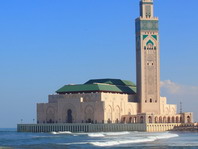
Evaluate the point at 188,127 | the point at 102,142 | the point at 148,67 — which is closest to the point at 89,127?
the point at 148,67

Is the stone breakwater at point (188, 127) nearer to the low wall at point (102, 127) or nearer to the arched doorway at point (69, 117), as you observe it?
the low wall at point (102, 127)

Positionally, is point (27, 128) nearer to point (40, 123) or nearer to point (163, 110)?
point (40, 123)

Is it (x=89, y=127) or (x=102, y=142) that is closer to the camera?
(x=102, y=142)

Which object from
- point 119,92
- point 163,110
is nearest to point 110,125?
point 119,92

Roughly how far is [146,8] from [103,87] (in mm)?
24320

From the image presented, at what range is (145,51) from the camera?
14625cm

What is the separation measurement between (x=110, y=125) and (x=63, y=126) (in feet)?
39.2

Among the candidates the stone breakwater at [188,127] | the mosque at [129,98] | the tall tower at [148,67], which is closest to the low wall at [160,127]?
the stone breakwater at [188,127]

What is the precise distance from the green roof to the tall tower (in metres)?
5.66

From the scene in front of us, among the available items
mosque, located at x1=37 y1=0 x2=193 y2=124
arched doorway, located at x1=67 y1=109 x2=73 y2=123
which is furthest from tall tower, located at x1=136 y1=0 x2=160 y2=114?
arched doorway, located at x1=67 y1=109 x2=73 y2=123

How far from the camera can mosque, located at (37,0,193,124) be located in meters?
A: 140

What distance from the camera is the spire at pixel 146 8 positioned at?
149m

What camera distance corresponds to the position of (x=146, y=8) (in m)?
150

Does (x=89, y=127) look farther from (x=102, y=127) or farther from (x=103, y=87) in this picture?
(x=103, y=87)
